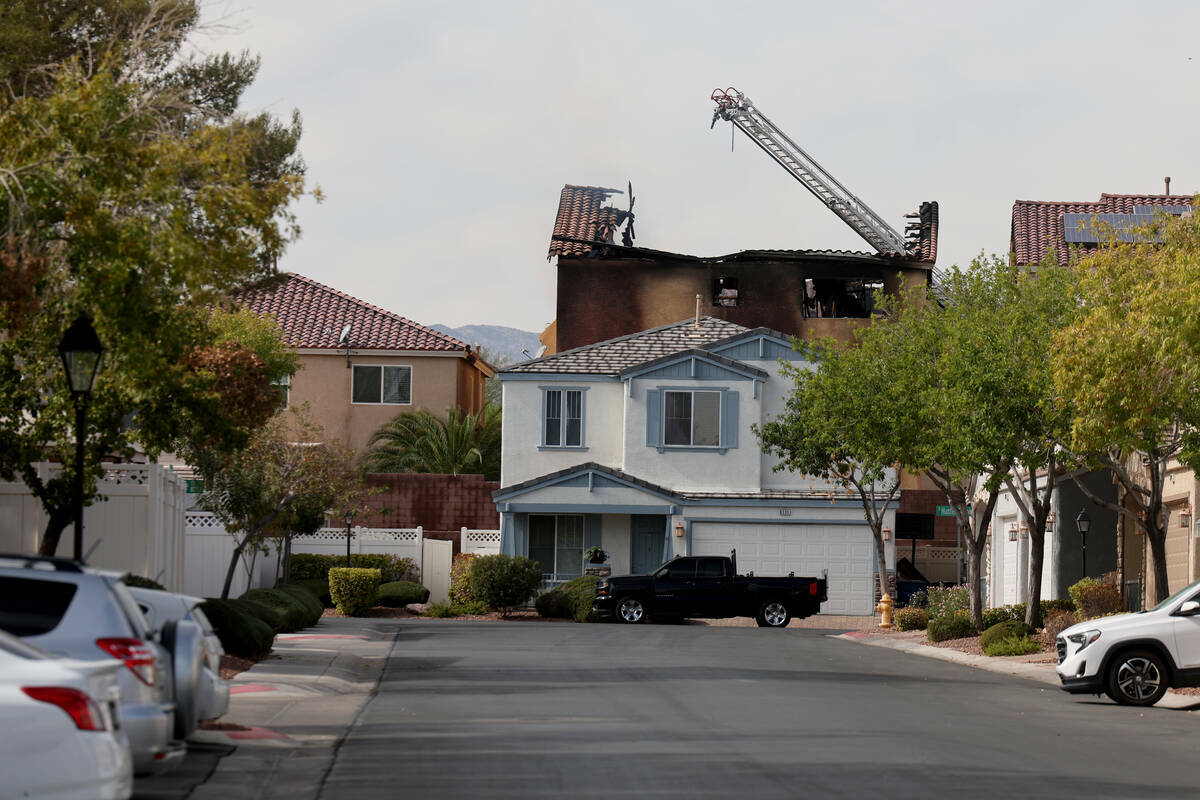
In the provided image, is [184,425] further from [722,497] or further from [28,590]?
[722,497]

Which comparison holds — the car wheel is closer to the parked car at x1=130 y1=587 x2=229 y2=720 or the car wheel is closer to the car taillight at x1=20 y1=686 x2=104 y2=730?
the parked car at x1=130 y1=587 x2=229 y2=720

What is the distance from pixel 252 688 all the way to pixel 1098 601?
1741cm

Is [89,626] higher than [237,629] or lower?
higher

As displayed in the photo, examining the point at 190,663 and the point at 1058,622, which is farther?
the point at 1058,622

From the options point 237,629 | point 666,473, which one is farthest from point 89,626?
point 666,473

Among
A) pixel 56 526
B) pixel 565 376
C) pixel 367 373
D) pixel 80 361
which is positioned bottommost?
pixel 56 526

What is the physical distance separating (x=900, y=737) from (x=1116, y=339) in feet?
27.0

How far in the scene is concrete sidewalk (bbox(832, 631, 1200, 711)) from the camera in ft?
67.1

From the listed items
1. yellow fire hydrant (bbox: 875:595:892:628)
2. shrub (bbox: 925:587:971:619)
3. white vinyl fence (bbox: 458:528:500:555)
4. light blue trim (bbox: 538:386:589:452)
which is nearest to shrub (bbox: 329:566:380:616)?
white vinyl fence (bbox: 458:528:500:555)

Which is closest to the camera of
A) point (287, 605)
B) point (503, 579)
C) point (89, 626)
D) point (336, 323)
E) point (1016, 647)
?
point (89, 626)

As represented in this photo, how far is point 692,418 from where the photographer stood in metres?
46.2

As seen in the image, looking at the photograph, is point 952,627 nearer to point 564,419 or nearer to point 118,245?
point 564,419

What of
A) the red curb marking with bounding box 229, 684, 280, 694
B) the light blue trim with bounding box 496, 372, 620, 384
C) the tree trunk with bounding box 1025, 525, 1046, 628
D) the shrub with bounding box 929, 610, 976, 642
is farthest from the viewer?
the light blue trim with bounding box 496, 372, 620, 384

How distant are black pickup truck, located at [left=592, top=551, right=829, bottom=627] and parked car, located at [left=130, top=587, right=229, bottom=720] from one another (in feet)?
82.6
